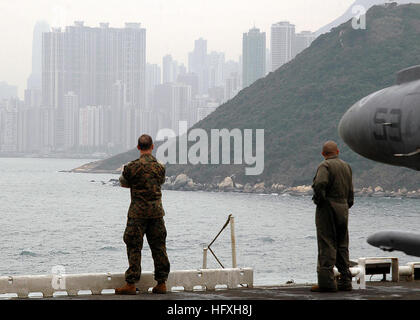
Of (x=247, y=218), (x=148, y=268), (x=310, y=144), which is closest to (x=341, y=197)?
(x=148, y=268)

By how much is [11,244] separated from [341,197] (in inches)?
3106

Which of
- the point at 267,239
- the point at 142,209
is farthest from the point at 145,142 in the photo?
the point at 267,239

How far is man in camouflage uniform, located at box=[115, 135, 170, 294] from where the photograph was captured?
1039cm

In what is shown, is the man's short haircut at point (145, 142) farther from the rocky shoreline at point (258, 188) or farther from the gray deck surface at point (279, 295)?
the rocky shoreline at point (258, 188)

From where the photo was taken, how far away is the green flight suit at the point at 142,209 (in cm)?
1039

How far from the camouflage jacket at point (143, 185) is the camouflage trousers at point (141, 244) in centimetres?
12

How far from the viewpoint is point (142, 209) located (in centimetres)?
1039

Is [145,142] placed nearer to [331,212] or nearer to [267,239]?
[331,212]

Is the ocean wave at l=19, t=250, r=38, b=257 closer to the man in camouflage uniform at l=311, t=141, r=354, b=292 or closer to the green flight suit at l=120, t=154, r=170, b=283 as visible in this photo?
the green flight suit at l=120, t=154, r=170, b=283

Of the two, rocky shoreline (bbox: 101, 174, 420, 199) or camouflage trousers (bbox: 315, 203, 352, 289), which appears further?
rocky shoreline (bbox: 101, 174, 420, 199)

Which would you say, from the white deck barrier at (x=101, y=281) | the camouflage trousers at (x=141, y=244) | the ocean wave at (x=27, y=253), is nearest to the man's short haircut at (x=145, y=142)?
the camouflage trousers at (x=141, y=244)

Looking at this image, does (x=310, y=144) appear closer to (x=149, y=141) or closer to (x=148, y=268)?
(x=148, y=268)

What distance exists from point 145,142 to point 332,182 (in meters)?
2.66

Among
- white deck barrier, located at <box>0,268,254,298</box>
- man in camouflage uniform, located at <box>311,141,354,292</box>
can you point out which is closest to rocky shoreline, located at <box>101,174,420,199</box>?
white deck barrier, located at <box>0,268,254,298</box>
